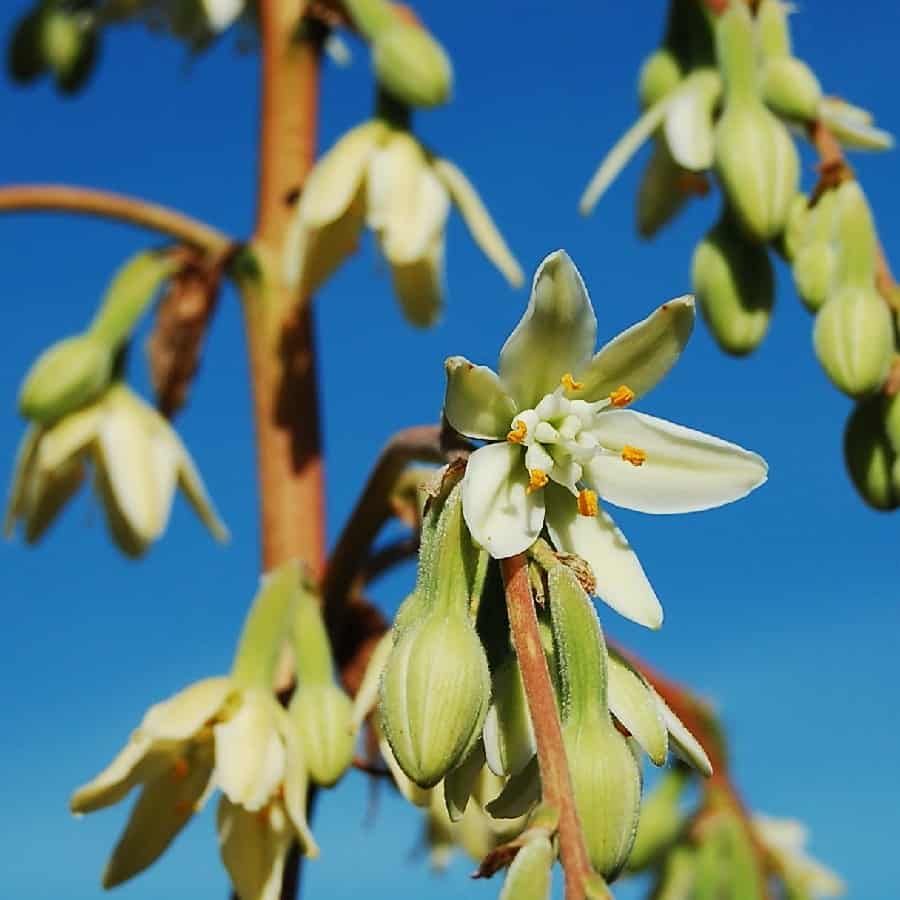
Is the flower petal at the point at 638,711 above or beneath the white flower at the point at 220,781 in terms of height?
beneath

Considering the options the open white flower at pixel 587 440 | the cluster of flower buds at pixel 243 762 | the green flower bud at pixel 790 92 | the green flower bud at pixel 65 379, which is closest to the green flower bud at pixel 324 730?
the cluster of flower buds at pixel 243 762

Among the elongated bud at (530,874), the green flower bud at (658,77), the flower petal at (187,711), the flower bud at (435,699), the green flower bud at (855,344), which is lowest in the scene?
the elongated bud at (530,874)

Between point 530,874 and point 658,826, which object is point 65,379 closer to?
point 658,826

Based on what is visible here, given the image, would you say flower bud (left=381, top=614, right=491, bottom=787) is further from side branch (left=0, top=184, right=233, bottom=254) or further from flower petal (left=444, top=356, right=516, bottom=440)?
side branch (left=0, top=184, right=233, bottom=254)

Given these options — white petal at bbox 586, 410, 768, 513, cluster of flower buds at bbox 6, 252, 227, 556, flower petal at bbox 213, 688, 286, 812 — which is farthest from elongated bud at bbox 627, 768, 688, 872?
white petal at bbox 586, 410, 768, 513

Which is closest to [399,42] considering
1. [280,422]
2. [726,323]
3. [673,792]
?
[280,422]

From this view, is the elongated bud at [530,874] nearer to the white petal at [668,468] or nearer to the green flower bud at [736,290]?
the white petal at [668,468]

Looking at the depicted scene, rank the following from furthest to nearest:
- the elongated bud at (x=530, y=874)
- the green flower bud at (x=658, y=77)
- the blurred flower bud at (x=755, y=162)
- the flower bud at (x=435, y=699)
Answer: the green flower bud at (x=658, y=77)
the blurred flower bud at (x=755, y=162)
the flower bud at (x=435, y=699)
the elongated bud at (x=530, y=874)
